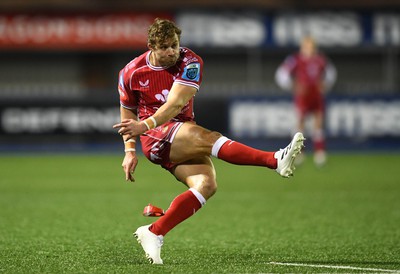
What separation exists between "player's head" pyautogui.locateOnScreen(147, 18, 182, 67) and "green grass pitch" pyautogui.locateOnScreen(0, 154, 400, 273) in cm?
140

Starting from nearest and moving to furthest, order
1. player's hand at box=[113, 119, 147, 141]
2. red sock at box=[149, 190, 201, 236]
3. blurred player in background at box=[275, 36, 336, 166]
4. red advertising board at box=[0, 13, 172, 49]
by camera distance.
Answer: player's hand at box=[113, 119, 147, 141] < red sock at box=[149, 190, 201, 236] < blurred player in background at box=[275, 36, 336, 166] < red advertising board at box=[0, 13, 172, 49]

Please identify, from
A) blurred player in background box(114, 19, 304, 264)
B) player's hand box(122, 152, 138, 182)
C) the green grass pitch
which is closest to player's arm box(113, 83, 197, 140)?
blurred player in background box(114, 19, 304, 264)

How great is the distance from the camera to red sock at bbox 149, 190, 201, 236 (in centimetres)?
579

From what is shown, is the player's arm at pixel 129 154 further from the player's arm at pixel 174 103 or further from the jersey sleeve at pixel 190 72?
the jersey sleeve at pixel 190 72

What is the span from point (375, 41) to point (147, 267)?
53.3 feet

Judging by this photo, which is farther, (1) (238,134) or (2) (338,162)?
(1) (238,134)

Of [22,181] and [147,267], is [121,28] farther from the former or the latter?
[147,267]

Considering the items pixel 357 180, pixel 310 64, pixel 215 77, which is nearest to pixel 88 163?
pixel 310 64

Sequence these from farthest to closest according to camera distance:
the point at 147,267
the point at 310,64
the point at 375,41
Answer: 1. the point at 375,41
2. the point at 310,64
3. the point at 147,267

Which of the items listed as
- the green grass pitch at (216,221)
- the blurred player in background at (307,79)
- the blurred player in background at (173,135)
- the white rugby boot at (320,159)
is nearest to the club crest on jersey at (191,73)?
the blurred player in background at (173,135)

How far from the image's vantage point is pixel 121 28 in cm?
2150

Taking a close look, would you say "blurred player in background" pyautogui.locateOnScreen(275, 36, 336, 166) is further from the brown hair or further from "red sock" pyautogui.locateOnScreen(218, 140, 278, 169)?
the brown hair

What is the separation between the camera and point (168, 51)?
5738 mm

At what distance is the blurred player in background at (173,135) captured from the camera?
5711mm
